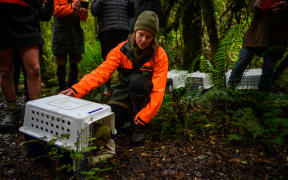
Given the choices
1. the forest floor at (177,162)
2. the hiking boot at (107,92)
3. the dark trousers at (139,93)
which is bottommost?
the forest floor at (177,162)

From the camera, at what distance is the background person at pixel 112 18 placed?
125 inches

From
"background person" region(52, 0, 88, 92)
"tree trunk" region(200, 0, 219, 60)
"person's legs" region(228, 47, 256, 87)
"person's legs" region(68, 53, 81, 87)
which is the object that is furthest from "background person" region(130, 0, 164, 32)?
"person's legs" region(228, 47, 256, 87)

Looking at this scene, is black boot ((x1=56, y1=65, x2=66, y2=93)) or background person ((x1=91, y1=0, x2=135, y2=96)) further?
black boot ((x1=56, y1=65, x2=66, y2=93))

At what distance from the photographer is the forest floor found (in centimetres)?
157

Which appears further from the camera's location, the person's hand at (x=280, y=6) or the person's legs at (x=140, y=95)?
the person's hand at (x=280, y=6)

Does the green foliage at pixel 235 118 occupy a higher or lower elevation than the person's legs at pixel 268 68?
lower

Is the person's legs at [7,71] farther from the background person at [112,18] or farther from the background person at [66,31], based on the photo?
the background person at [112,18]

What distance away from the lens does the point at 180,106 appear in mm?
2377

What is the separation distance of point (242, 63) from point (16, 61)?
145 inches

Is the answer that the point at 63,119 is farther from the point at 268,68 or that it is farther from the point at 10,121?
the point at 268,68

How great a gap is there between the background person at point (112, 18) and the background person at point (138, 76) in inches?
41.6

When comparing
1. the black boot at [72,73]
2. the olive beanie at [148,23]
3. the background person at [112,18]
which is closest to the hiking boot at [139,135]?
the olive beanie at [148,23]

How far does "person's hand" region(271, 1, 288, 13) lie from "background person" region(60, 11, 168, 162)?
1.60m

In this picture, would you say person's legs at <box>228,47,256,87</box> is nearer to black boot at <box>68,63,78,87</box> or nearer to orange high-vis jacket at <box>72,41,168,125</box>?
orange high-vis jacket at <box>72,41,168,125</box>
